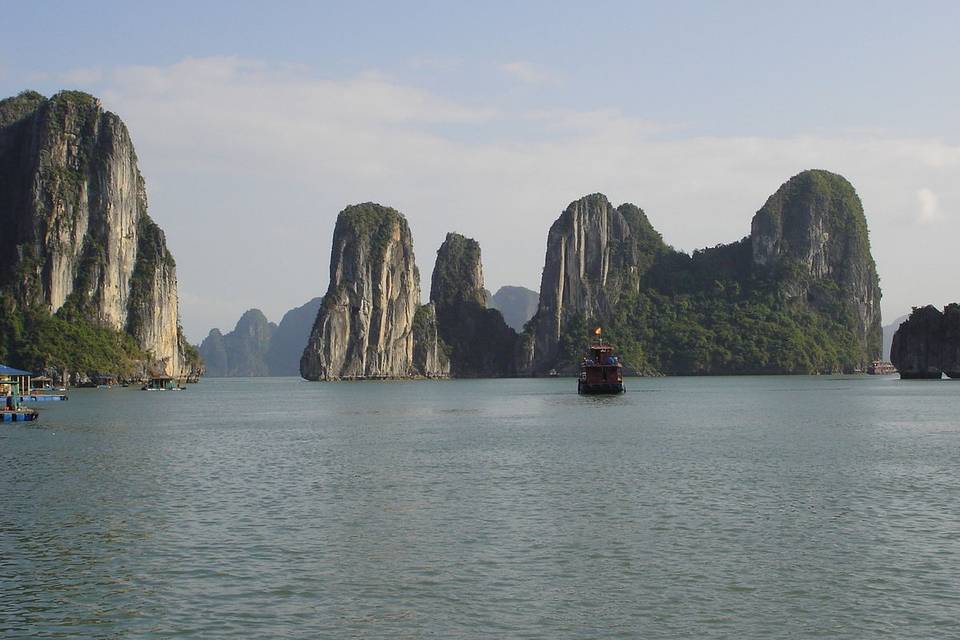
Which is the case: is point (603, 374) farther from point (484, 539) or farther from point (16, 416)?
point (484, 539)

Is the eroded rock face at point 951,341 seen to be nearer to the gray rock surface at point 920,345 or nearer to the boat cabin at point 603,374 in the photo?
the gray rock surface at point 920,345

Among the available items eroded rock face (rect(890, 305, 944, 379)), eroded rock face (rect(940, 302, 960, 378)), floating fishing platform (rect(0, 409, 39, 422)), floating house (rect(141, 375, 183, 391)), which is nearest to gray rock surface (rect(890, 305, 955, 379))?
eroded rock face (rect(890, 305, 944, 379))

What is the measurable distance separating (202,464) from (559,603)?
2978cm

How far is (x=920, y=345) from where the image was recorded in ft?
613

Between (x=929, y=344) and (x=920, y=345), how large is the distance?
2.14 m

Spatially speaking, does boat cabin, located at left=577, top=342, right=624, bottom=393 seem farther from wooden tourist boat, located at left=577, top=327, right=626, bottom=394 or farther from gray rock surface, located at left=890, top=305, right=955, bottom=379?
gray rock surface, located at left=890, top=305, right=955, bottom=379

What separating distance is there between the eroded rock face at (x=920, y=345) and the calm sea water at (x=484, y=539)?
129027 millimetres

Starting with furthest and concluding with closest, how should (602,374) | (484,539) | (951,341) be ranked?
(951,341)
(602,374)
(484,539)

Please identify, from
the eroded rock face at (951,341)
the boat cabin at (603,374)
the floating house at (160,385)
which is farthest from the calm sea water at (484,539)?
the eroded rock face at (951,341)

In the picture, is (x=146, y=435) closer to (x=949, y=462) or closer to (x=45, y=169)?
(x=949, y=462)

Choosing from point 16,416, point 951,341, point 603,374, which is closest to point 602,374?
point 603,374

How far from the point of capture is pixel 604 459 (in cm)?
4888

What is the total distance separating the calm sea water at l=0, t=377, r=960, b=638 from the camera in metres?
20.6

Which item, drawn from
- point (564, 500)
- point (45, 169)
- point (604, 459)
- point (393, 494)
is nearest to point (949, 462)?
point (604, 459)
